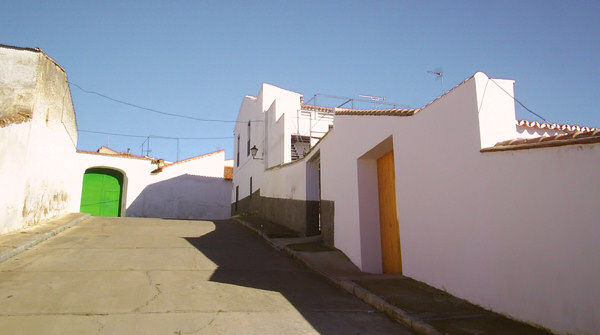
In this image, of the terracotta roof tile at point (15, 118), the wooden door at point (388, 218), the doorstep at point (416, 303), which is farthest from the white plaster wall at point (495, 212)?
the terracotta roof tile at point (15, 118)

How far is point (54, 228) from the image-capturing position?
418 inches

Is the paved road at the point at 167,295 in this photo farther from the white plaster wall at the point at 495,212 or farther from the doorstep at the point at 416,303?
the white plaster wall at the point at 495,212

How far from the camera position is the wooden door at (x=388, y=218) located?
7.62 metres

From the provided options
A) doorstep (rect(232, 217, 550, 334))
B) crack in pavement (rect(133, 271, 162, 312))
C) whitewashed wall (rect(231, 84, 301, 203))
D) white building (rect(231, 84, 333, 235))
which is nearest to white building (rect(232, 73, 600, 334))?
doorstep (rect(232, 217, 550, 334))

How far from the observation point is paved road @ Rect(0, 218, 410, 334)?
13.7ft

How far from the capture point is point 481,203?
4734 millimetres

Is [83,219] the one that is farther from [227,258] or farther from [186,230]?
[227,258]

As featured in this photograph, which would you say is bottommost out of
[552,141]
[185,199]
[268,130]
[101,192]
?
[552,141]

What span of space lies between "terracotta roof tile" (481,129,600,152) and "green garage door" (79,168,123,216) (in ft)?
78.9

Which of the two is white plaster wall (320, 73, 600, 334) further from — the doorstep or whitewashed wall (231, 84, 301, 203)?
whitewashed wall (231, 84, 301, 203)

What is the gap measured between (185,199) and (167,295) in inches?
873

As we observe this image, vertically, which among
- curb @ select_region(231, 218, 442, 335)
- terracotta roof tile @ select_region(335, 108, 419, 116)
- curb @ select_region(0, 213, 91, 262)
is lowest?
curb @ select_region(231, 218, 442, 335)

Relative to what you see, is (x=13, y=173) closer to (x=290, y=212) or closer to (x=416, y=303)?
(x=290, y=212)

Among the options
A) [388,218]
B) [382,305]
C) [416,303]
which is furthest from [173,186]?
[416,303]
